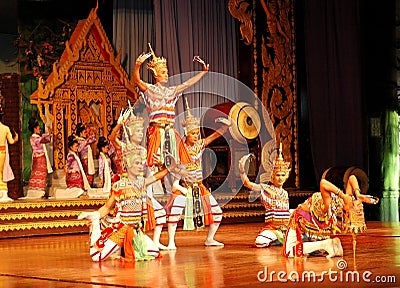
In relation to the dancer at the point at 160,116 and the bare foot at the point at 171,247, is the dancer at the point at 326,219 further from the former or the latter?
the dancer at the point at 160,116

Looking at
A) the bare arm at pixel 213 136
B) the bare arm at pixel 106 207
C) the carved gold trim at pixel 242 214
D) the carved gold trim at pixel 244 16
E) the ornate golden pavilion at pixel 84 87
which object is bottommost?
the carved gold trim at pixel 242 214

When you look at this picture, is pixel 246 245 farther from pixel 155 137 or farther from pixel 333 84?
pixel 333 84

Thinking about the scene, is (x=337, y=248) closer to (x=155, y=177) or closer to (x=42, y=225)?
(x=155, y=177)

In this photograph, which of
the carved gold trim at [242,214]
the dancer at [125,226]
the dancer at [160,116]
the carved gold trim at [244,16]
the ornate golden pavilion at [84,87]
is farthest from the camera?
the carved gold trim at [244,16]

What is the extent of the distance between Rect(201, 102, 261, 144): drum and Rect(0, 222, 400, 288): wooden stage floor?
3663 mm

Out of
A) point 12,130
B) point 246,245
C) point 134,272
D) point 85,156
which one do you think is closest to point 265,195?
point 246,245

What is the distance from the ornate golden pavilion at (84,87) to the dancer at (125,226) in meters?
5.32

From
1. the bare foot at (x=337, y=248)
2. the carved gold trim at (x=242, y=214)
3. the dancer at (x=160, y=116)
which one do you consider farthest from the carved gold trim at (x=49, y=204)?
the bare foot at (x=337, y=248)

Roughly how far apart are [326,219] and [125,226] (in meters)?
1.34

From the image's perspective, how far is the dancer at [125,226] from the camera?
245 inches

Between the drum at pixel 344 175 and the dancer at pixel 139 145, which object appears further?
the drum at pixel 344 175

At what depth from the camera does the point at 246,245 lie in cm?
755

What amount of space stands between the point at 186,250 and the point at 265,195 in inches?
29.8

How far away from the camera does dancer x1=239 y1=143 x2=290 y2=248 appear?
7215 mm
